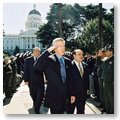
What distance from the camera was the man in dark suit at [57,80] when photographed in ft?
17.7

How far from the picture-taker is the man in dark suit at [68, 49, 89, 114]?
5.79m

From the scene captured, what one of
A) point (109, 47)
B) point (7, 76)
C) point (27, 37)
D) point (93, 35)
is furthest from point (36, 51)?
point (109, 47)

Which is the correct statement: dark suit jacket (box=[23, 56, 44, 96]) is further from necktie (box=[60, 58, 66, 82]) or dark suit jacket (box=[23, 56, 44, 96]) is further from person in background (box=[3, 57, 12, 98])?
necktie (box=[60, 58, 66, 82])

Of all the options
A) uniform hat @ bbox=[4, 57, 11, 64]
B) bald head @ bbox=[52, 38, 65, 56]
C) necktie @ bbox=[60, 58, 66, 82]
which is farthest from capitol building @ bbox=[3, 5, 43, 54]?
necktie @ bbox=[60, 58, 66, 82]

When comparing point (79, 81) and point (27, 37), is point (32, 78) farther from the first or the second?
point (79, 81)

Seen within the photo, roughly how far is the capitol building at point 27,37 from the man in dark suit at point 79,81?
0.53 m

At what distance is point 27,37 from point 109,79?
1134 millimetres

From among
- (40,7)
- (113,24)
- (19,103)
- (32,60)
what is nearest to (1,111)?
A: (19,103)

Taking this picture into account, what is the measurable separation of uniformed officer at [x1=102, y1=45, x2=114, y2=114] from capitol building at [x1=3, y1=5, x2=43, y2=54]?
0.83m

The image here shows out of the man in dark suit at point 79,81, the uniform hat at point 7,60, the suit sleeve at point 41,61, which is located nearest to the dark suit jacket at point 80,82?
the man in dark suit at point 79,81

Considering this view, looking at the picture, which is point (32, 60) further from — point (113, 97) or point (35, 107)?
point (113, 97)

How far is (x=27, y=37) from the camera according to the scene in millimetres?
6211

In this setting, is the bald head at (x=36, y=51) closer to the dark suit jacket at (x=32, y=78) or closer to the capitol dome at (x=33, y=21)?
the dark suit jacket at (x=32, y=78)

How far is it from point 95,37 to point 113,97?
2.56ft
